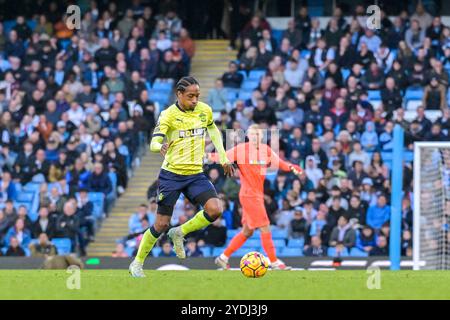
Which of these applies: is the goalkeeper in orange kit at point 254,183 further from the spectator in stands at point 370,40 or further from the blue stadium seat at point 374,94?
the spectator in stands at point 370,40

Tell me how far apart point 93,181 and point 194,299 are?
47.1 feet

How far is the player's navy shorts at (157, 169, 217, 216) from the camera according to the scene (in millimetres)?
14484

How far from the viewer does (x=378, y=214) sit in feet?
74.4

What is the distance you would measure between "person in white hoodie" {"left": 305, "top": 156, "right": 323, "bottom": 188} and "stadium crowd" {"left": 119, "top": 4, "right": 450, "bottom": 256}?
20mm

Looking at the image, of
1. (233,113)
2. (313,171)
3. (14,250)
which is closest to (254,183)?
(313,171)

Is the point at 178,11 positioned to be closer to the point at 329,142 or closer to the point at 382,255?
the point at 329,142

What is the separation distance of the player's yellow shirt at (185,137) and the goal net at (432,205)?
606 centimetres

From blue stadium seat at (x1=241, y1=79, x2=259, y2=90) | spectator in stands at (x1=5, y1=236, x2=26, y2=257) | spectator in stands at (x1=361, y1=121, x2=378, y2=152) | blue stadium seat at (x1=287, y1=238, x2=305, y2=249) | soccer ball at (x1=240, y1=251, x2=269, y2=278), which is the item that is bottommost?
spectator in stands at (x1=5, y1=236, x2=26, y2=257)

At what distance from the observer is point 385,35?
2683 centimetres

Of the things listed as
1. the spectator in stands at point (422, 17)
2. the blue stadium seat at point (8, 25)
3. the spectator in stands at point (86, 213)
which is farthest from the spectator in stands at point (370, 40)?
the blue stadium seat at point (8, 25)

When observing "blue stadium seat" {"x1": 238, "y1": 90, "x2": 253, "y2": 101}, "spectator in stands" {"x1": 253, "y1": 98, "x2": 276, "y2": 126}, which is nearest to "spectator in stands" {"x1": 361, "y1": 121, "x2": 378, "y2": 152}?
"spectator in stands" {"x1": 253, "y1": 98, "x2": 276, "y2": 126}

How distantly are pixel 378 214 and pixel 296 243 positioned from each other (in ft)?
5.43

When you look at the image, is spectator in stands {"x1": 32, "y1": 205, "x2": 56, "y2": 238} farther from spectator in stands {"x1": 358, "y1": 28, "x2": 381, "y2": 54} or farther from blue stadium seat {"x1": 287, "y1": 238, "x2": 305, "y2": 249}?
spectator in stands {"x1": 358, "y1": 28, "x2": 381, "y2": 54}

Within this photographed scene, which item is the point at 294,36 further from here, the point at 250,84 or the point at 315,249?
the point at 315,249
